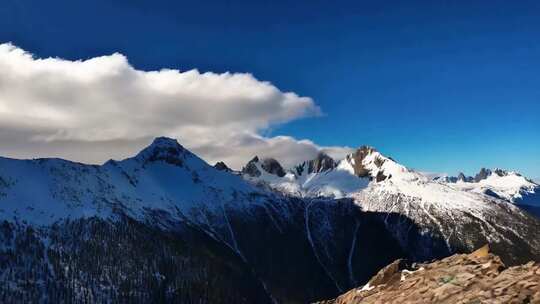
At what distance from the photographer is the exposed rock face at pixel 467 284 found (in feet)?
106

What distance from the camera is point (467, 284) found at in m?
37.0

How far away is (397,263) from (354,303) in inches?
420

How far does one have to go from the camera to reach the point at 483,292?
33812mm

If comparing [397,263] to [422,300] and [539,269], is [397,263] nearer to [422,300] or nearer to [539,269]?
[422,300]

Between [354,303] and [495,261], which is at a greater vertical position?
[495,261]

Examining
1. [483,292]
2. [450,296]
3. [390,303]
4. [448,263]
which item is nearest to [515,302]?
[483,292]

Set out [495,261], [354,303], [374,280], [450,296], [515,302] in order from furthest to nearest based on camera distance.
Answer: [374,280], [354,303], [495,261], [450,296], [515,302]

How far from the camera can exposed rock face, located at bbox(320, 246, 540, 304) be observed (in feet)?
106

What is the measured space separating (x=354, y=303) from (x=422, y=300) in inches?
566

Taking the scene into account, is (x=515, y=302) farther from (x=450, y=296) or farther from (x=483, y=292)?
(x=450, y=296)

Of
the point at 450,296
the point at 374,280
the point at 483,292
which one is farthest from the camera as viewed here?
the point at 374,280

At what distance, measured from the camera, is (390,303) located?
42.2m

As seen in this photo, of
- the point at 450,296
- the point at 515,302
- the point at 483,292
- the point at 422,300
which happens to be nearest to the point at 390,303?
the point at 422,300

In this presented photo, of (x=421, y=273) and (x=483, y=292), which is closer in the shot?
(x=483, y=292)
